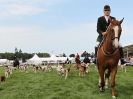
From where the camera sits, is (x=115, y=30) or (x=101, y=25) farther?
(x=101, y=25)

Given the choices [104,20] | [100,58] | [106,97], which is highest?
[104,20]

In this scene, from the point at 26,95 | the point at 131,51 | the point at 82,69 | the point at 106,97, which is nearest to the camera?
the point at 106,97

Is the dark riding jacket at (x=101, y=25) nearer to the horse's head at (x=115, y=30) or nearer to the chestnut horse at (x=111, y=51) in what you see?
the chestnut horse at (x=111, y=51)

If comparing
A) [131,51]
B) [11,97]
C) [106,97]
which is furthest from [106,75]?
[131,51]

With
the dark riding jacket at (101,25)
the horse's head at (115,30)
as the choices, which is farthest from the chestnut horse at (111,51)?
the dark riding jacket at (101,25)

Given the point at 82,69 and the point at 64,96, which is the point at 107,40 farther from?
the point at 82,69

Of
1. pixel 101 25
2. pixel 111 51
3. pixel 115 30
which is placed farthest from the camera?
pixel 101 25

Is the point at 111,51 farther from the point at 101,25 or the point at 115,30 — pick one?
the point at 101,25

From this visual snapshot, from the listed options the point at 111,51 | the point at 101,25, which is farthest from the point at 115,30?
the point at 101,25

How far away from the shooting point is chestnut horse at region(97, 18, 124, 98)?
1522cm

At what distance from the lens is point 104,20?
1709cm

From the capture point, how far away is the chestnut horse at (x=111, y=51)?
15.2 m

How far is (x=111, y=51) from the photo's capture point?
15938mm

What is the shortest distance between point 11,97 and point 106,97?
11.7 feet
